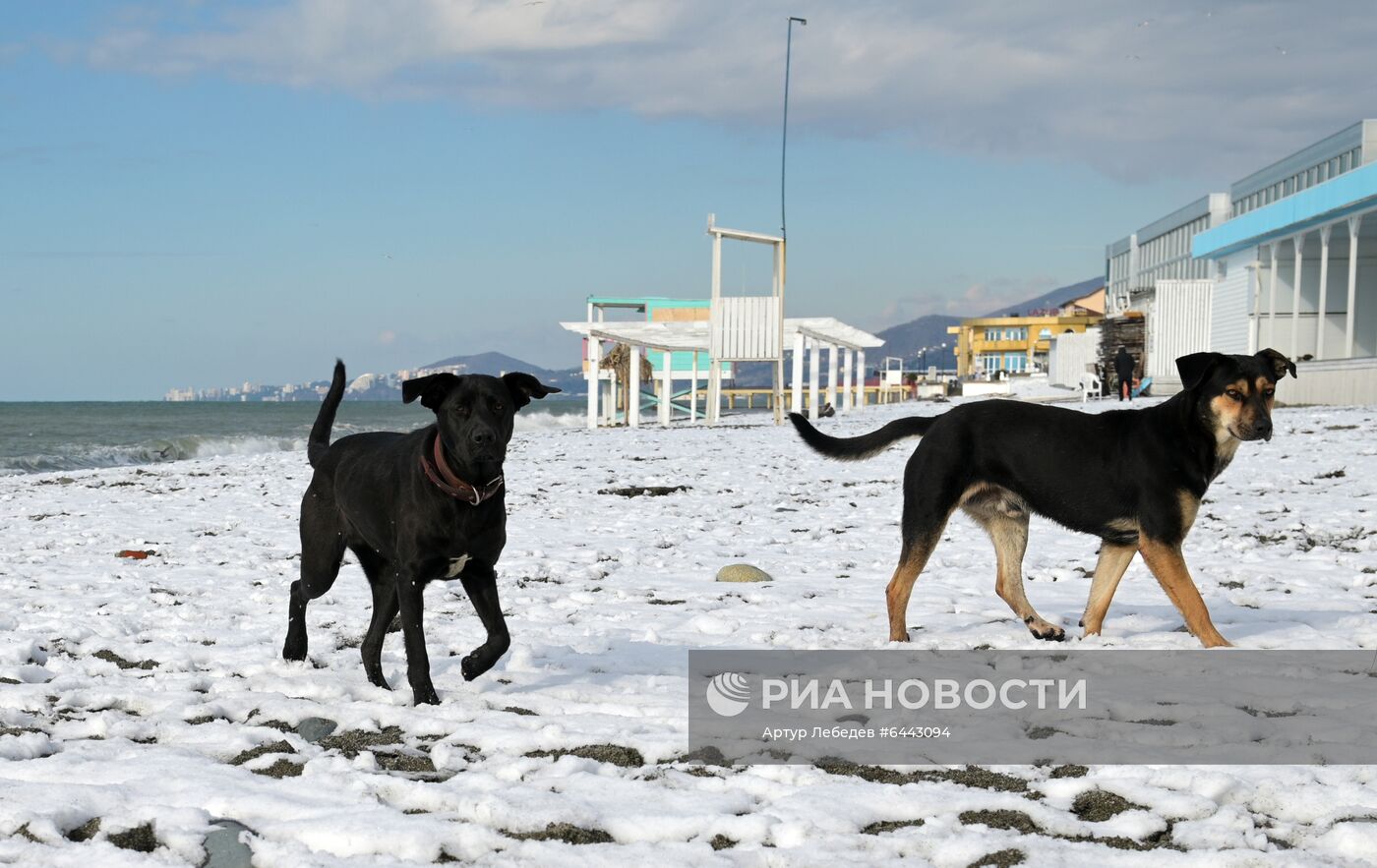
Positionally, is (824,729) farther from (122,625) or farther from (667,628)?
(122,625)

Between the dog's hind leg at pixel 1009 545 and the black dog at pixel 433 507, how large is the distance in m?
2.57

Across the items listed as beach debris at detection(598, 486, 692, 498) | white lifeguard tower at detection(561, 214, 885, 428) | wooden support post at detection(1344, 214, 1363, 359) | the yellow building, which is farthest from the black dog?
the yellow building

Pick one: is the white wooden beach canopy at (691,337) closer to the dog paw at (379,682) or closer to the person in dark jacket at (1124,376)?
the person in dark jacket at (1124,376)

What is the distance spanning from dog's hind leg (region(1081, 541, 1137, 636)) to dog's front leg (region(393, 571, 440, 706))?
11.1 feet

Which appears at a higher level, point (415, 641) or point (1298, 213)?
point (1298, 213)

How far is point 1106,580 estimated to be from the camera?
5969 mm

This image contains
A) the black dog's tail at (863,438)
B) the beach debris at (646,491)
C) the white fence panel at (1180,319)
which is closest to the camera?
the black dog's tail at (863,438)

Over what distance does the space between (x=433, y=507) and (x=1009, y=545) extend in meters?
3.22

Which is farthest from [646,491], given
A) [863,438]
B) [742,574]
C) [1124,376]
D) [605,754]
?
[1124,376]

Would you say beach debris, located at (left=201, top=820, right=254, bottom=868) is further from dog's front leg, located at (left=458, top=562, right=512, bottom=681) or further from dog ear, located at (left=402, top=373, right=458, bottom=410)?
dog ear, located at (left=402, top=373, right=458, bottom=410)

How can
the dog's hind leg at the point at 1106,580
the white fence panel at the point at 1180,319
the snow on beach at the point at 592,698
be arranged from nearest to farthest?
1. the snow on beach at the point at 592,698
2. the dog's hind leg at the point at 1106,580
3. the white fence panel at the point at 1180,319

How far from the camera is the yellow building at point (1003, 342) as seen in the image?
330 ft

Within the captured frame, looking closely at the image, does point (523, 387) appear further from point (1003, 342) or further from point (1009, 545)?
point (1003, 342)

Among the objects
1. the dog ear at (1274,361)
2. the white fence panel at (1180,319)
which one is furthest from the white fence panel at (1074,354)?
the dog ear at (1274,361)
